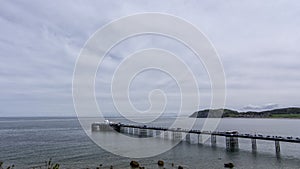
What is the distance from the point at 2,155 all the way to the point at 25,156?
17.5 feet

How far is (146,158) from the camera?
147 ft

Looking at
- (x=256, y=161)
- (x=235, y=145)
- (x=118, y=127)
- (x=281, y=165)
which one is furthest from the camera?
(x=118, y=127)

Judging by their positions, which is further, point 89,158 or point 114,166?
point 89,158

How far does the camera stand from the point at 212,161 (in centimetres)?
4284

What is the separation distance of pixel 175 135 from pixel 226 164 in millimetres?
44346

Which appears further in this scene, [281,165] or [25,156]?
[25,156]

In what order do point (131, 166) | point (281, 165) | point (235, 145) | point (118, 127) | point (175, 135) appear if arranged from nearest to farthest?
point (131, 166)
point (281, 165)
point (235, 145)
point (175, 135)
point (118, 127)

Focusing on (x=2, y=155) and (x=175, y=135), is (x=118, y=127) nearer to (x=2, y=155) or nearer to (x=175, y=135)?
(x=175, y=135)

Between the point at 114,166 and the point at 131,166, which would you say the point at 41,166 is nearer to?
the point at 114,166

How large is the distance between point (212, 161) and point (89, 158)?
20.2 m

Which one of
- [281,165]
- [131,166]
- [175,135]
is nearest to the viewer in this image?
[131,166]

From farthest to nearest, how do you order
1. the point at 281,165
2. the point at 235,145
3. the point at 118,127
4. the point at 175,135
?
the point at 118,127, the point at 175,135, the point at 235,145, the point at 281,165

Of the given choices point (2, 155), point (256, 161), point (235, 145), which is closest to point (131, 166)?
point (256, 161)

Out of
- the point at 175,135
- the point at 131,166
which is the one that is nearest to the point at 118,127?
the point at 175,135
